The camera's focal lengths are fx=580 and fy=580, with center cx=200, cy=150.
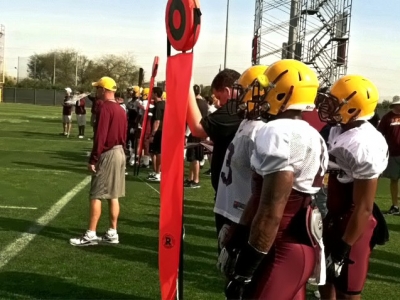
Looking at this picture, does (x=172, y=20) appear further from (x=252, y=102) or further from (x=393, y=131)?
(x=393, y=131)

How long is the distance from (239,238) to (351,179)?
1049 mm

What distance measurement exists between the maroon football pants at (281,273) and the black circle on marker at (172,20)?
1.73m

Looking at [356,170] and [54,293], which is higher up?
[356,170]

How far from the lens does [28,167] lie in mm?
13414

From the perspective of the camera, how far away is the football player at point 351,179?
3.55 m

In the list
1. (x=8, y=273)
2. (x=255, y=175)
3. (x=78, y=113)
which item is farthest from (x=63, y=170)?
(x=255, y=175)

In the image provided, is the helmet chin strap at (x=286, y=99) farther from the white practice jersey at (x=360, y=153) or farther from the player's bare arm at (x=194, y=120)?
the player's bare arm at (x=194, y=120)

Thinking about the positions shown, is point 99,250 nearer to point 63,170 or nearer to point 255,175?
point 255,175

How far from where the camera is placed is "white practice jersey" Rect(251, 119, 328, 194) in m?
2.75

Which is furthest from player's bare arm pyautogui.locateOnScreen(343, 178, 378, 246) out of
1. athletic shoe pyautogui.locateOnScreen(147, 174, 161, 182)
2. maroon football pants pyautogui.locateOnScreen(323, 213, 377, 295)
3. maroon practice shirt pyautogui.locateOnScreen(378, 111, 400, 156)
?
athletic shoe pyautogui.locateOnScreen(147, 174, 161, 182)

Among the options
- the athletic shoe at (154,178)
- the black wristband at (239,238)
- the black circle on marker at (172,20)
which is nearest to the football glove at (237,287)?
the black wristband at (239,238)

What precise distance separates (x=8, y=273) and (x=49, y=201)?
378 cm

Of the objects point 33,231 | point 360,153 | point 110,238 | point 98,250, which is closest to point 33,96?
point 33,231

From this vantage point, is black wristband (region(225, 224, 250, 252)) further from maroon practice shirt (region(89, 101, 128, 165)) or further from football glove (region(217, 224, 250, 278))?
maroon practice shirt (region(89, 101, 128, 165))
